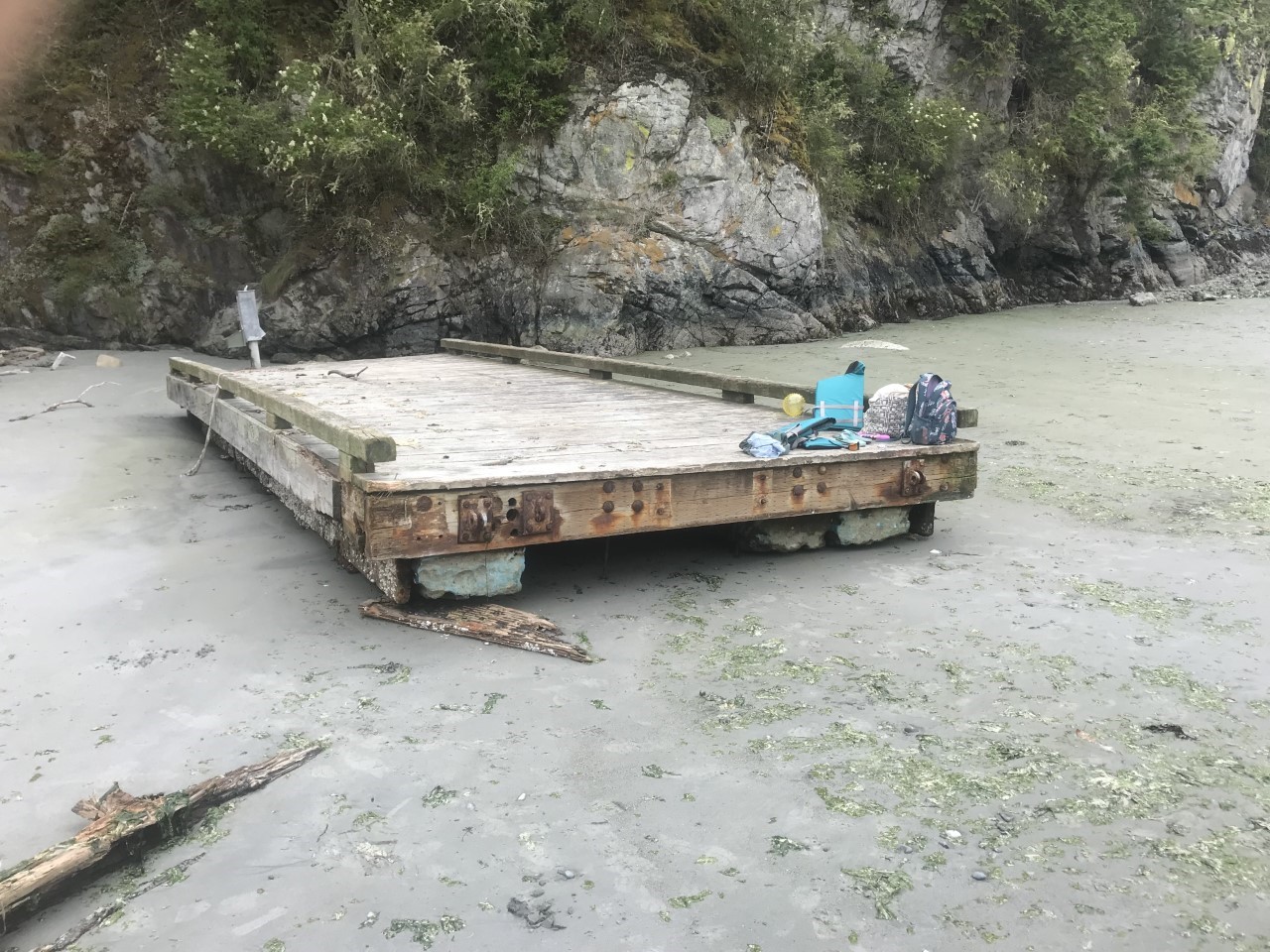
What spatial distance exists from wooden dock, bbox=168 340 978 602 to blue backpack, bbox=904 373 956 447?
0.29 ft

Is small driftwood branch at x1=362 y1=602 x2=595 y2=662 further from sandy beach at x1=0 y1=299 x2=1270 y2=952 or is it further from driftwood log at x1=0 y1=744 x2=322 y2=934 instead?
driftwood log at x1=0 y1=744 x2=322 y2=934

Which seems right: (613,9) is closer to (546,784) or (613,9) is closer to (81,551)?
(81,551)

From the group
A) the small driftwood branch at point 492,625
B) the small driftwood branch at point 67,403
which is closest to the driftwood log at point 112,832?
the small driftwood branch at point 492,625

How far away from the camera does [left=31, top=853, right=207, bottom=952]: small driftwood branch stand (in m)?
2.08

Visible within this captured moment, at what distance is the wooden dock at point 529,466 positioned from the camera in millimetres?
3764

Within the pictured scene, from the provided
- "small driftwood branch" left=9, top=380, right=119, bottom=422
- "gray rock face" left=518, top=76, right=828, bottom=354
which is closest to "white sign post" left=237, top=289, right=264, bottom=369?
"small driftwood branch" left=9, top=380, right=119, bottom=422

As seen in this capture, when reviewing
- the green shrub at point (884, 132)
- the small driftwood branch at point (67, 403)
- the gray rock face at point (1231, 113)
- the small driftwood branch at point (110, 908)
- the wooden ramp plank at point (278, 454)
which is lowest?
the small driftwood branch at point (110, 908)

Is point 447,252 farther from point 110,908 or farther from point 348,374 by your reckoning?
point 110,908

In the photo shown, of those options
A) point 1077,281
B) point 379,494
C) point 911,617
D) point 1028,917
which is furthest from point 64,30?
point 1077,281

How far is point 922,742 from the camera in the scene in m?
2.92

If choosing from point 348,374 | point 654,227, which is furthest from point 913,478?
point 654,227

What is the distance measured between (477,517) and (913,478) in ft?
7.30

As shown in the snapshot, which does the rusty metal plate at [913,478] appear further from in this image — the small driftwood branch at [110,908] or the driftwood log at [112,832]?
the small driftwood branch at [110,908]

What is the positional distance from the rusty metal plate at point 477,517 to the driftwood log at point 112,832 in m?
1.17
